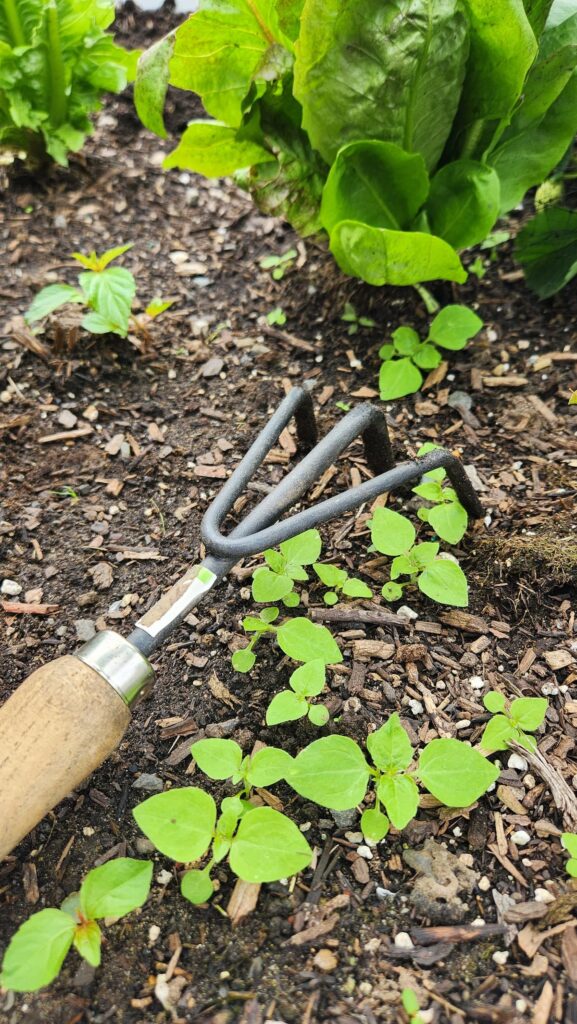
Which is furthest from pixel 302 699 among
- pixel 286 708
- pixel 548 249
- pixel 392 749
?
pixel 548 249

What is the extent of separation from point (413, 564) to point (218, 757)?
0.43 metres

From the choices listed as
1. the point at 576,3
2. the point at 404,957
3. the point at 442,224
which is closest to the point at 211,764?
the point at 404,957

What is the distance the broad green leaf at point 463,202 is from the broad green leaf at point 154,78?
52 centimetres

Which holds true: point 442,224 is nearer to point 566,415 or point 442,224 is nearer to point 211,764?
point 566,415

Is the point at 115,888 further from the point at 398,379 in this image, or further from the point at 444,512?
the point at 398,379

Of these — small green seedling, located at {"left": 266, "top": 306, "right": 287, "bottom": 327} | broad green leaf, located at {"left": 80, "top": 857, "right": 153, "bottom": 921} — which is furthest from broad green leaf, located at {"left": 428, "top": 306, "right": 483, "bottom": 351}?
broad green leaf, located at {"left": 80, "top": 857, "right": 153, "bottom": 921}

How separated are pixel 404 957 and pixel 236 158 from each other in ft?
4.68

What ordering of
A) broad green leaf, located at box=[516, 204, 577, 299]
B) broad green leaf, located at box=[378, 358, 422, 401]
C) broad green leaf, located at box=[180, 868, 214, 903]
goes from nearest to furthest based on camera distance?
1. broad green leaf, located at box=[180, 868, 214, 903]
2. broad green leaf, located at box=[378, 358, 422, 401]
3. broad green leaf, located at box=[516, 204, 577, 299]

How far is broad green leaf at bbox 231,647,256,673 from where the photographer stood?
1.17 meters

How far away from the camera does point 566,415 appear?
4.96 feet

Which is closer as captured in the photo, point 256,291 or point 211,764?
point 211,764

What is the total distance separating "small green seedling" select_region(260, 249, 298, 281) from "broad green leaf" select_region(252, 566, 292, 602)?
848 mm

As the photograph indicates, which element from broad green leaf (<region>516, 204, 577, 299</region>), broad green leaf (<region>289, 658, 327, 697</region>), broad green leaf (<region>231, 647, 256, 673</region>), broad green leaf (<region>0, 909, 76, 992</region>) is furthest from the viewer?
broad green leaf (<region>516, 204, 577, 299</region>)

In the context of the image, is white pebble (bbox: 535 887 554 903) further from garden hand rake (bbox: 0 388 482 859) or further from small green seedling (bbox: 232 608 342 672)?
garden hand rake (bbox: 0 388 482 859)
